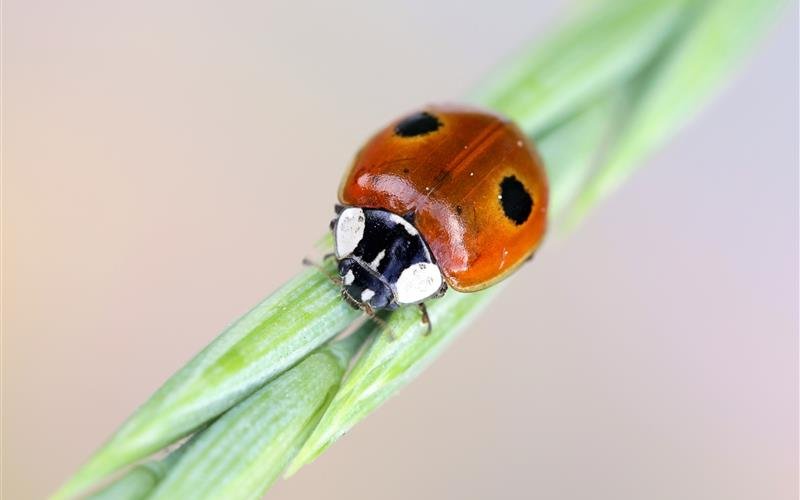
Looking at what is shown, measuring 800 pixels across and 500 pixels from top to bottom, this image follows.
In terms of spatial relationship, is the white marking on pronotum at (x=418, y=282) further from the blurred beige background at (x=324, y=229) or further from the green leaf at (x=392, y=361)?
the blurred beige background at (x=324, y=229)

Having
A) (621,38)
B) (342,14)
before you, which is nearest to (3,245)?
(342,14)

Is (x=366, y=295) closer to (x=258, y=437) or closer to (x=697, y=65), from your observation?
(x=258, y=437)

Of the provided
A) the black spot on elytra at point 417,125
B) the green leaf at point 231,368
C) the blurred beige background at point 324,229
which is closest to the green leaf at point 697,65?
the black spot on elytra at point 417,125

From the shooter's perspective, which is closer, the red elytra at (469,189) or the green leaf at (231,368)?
the green leaf at (231,368)

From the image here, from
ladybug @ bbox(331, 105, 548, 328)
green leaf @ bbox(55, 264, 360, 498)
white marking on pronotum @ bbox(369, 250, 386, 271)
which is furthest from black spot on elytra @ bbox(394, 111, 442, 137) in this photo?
→ green leaf @ bbox(55, 264, 360, 498)

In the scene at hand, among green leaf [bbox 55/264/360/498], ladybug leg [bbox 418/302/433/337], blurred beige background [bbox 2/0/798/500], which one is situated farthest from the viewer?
blurred beige background [bbox 2/0/798/500]

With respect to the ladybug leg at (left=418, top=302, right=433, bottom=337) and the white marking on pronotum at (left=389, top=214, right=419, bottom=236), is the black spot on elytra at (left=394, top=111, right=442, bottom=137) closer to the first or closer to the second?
the white marking on pronotum at (left=389, top=214, right=419, bottom=236)
